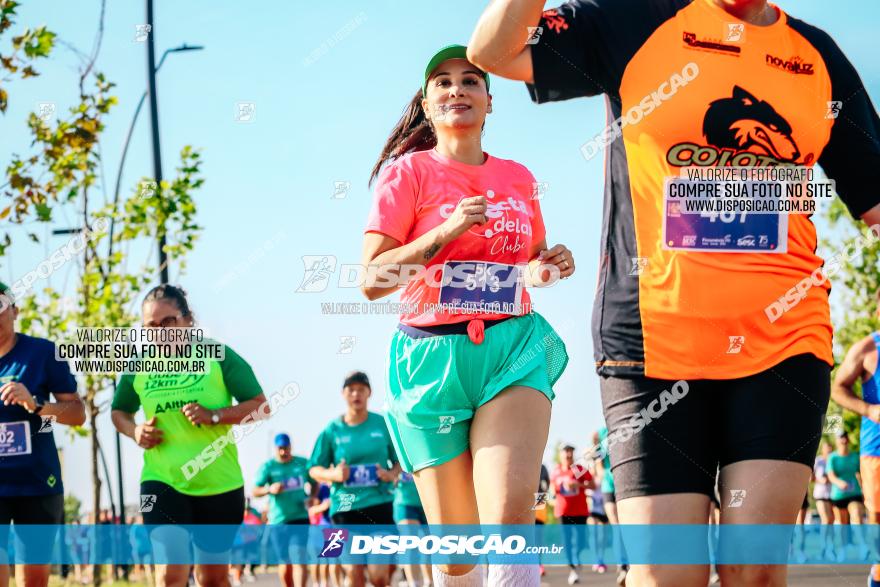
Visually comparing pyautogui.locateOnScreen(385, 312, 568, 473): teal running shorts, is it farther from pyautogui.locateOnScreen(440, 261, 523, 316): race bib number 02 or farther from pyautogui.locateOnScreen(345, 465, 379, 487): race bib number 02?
pyautogui.locateOnScreen(345, 465, 379, 487): race bib number 02

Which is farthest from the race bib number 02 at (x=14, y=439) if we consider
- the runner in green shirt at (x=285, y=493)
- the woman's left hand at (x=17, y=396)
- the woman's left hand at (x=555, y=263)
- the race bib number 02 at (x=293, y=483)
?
the race bib number 02 at (x=293, y=483)

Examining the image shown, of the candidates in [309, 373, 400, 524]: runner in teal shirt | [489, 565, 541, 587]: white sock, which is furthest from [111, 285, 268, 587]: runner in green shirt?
[489, 565, 541, 587]: white sock

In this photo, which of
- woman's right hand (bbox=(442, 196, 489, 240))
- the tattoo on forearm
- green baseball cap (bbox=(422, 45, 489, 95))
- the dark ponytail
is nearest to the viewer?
woman's right hand (bbox=(442, 196, 489, 240))

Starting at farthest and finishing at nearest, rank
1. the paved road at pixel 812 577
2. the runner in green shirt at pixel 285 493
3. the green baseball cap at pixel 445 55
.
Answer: the runner in green shirt at pixel 285 493
the paved road at pixel 812 577
the green baseball cap at pixel 445 55

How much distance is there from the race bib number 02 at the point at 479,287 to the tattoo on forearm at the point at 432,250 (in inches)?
10.0

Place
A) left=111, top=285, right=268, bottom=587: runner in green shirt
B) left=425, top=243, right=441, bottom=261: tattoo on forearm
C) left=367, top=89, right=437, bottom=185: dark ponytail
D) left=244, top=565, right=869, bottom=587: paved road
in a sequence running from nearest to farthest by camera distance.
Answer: left=425, top=243, right=441, bottom=261: tattoo on forearm
left=367, top=89, right=437, bottom=185: dark ponytail
left=111, top=285, right=268, bottom=587: runner in green shirt
left=244, top=565, right=869, bottom=587: paved road

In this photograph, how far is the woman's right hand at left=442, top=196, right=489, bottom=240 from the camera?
450cm

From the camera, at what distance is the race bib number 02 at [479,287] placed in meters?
4.97

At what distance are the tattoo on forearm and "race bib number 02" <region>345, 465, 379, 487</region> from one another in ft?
20.8

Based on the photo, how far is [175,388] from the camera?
25.9 ft

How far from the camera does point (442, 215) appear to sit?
5020 mm

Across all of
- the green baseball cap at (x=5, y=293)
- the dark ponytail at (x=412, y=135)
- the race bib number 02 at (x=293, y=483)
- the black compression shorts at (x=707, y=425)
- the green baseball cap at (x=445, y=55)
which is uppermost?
the green baseball cap at (x=445, y=55)

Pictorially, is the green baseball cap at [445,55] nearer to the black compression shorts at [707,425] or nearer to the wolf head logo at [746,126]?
the wolf head logo at [746,126]

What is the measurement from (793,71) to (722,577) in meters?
1.55
